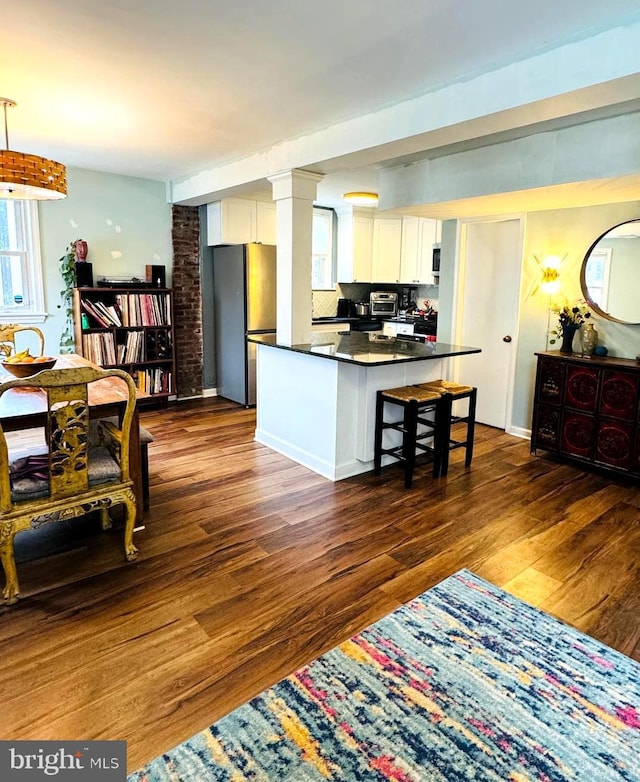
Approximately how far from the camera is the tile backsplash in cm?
717

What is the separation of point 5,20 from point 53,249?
3132mm

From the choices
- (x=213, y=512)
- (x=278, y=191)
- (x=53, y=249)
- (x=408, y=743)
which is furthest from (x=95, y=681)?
(x=53, y=249)

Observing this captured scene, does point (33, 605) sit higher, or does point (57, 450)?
point (57, 450)

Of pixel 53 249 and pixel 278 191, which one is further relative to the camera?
pixel 53 249

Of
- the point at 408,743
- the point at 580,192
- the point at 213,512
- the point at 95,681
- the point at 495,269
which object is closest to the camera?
the point at 408,743

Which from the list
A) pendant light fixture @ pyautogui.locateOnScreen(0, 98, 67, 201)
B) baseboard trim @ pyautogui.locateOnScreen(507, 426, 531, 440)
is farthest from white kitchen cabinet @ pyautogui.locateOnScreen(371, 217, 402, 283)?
pendant light fixture @ pyautogui.locateOnScreen(0, 98, 67, 201)

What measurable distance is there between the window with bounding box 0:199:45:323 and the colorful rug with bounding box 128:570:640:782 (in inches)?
179

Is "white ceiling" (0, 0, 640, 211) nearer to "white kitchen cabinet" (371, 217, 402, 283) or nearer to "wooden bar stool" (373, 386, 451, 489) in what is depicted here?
"wooden bar stool" (373, 386, 451, 489)

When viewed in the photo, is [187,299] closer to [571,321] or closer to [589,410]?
[571,321]

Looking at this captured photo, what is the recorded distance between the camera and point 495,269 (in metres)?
4.91

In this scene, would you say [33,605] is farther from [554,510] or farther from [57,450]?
[554,510]

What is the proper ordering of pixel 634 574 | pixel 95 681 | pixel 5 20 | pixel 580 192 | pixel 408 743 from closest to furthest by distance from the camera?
pixel 408 743 → pixel 95 681 → pixel 5 20 → pixel 634 574 → pixel 580 192

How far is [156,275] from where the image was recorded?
5.53 m

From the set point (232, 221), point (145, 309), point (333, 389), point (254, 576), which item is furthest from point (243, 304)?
point (254, 576)
